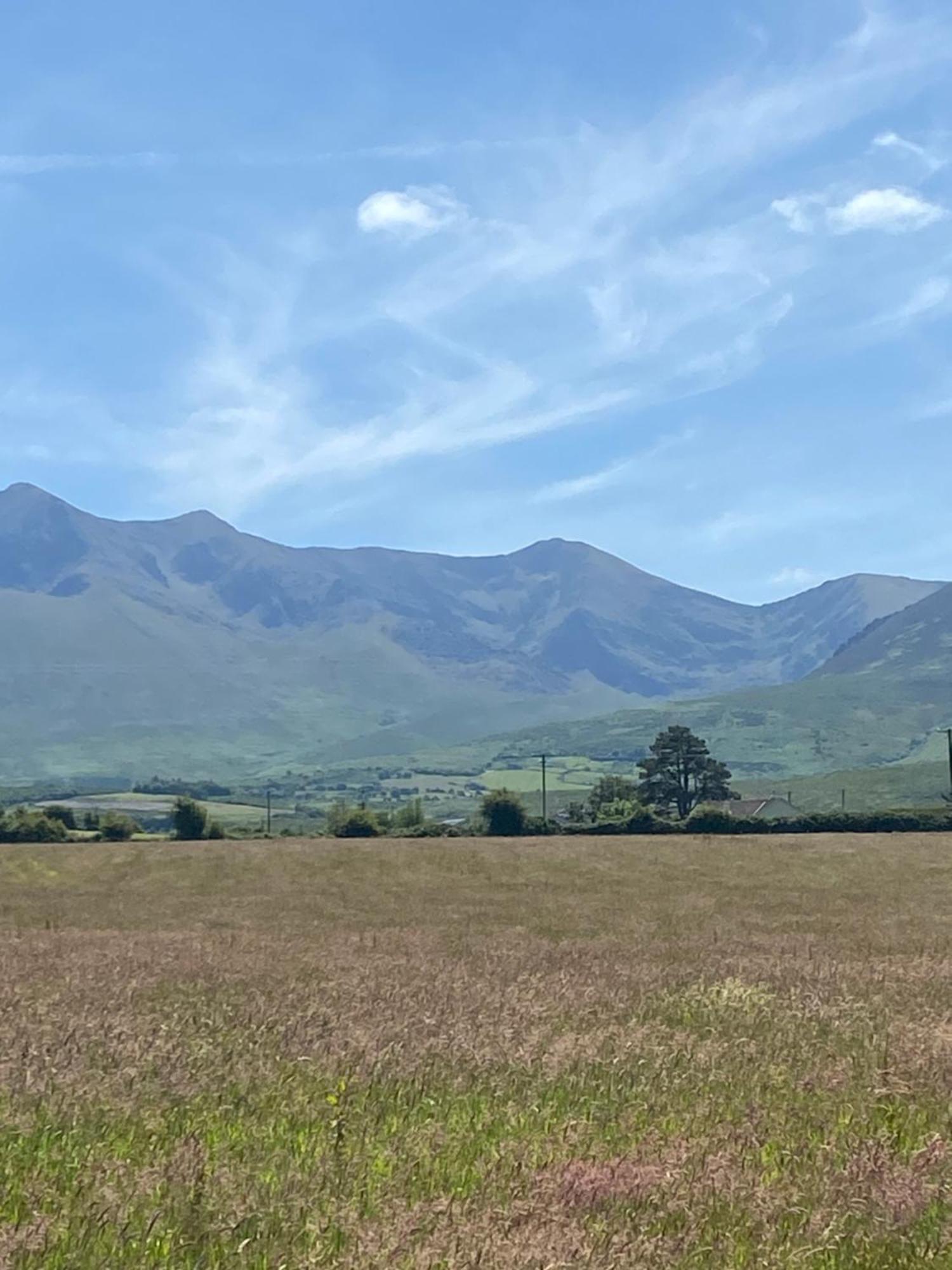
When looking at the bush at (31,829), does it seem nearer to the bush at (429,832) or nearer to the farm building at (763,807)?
the bush at (429,832)

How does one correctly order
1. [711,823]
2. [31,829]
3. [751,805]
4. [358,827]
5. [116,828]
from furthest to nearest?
[751,805]
[116,828]
[358,827]
[31,829]
[711,823]

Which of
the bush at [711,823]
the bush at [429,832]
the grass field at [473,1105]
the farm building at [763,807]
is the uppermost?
the grass field at [473,1105]

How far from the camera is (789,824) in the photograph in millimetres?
81000

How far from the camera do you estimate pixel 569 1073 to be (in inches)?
390

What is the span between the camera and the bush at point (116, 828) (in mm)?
87750

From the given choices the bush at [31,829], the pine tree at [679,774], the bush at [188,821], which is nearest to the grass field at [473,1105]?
the bush at [31,829]

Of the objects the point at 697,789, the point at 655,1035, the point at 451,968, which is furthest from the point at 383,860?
the point at 697,789

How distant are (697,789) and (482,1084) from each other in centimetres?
14332

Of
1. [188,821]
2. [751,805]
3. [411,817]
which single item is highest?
[188,821]

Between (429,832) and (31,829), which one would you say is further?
(429,832)

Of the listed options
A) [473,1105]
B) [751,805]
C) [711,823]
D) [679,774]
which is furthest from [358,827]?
[473,1105]

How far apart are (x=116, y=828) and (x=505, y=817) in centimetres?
2950

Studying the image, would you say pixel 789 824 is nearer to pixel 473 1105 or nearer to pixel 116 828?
pixel 116 828

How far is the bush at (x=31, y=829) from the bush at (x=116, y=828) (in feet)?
9.47
